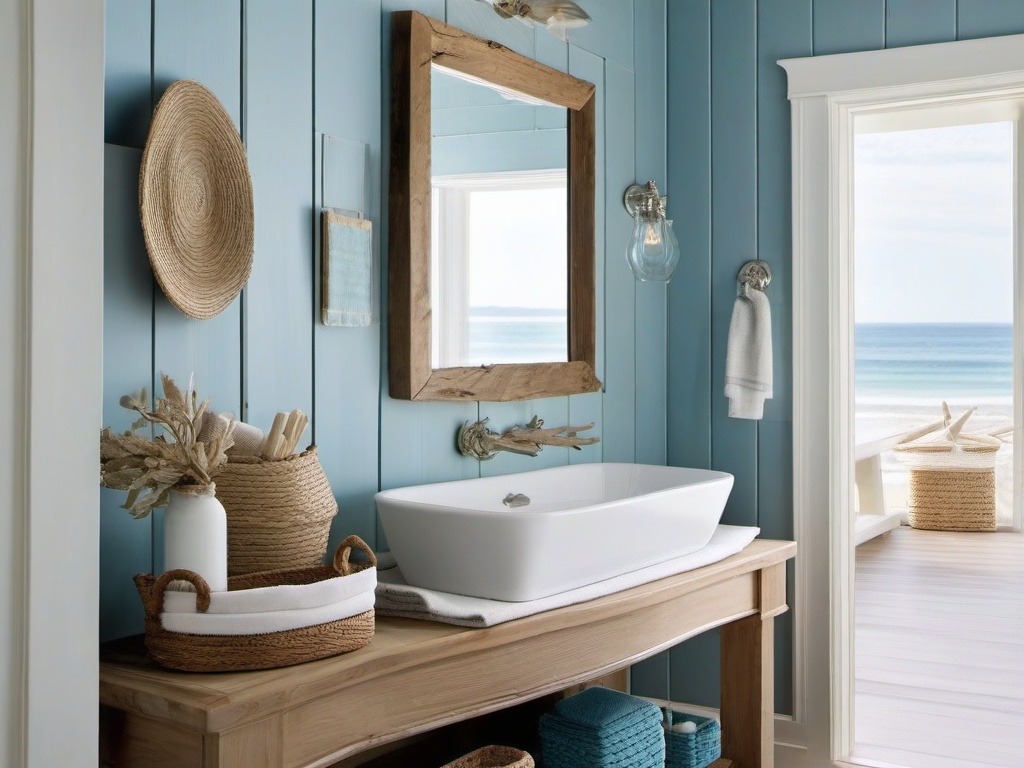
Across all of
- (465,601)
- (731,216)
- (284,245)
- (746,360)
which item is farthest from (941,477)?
(284,245)

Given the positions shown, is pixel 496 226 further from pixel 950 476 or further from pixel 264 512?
pixel 950 476

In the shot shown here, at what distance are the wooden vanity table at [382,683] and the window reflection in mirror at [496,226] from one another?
0.66 metres

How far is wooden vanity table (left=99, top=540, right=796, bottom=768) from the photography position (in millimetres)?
1303

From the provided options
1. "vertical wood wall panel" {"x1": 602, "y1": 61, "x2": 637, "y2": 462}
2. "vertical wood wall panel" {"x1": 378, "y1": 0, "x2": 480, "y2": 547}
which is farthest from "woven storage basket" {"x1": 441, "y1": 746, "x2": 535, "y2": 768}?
"vertical wood wall panel" {"x1": 602, "y1": 61, "x2": 637, "y2": 462}

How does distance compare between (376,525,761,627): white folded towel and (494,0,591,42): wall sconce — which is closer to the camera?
(376,525,761,627): white folded towel

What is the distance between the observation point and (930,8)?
275 cm

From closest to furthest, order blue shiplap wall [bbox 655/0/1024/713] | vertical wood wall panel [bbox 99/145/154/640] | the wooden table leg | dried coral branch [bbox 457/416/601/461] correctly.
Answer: vertical wood wall panel [bbox 99/145/154/640]
dried coral branch [bbox 457/416/601/461]
the wooden table leg
blue shiplap wall [bbox 655/0/1024/713]

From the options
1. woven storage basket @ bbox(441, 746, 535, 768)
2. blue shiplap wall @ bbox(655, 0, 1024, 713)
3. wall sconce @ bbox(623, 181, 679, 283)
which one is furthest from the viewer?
blue shiplap wall @ bbox(655, 0, 1024, 713)

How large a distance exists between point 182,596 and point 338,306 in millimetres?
717

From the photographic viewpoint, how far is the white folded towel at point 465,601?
1664mm

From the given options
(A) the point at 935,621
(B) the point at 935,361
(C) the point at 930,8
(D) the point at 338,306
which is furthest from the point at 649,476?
(B) the point at 935,361

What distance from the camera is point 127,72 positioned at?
156 centimetres

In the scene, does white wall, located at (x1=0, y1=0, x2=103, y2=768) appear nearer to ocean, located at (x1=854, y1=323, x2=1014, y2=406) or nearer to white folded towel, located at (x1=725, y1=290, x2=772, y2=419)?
white folded towel, located at (x1=725, y1=290, x2=772, y2=419)

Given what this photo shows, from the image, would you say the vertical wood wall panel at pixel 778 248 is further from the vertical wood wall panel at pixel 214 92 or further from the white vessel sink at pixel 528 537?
the vertical wood wall panel at pixel 214 92
